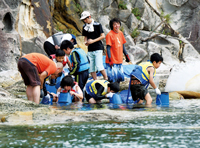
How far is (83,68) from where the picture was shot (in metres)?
6.44

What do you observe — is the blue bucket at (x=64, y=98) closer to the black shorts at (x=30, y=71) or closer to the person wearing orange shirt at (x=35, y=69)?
the person wearing orange shirt at (x=35, y=69)

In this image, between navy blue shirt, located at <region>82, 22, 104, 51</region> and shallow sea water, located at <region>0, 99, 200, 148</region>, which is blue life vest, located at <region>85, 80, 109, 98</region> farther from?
shallow sea water, located at <region>0, 99, 200, 148</region>

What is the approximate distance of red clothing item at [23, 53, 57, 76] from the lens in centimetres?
505

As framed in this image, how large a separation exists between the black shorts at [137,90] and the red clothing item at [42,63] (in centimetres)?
141

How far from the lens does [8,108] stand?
3965mm

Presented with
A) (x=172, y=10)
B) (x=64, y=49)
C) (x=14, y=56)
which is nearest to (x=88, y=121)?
(x=64, y=49)

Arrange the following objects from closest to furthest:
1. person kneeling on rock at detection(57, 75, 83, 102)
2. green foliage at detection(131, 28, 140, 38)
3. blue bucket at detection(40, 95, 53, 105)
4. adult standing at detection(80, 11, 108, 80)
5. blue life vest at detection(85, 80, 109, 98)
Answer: blue bucket at detection(40, 95, 53, 105)
person kneeling on rock at detection(57, 75, 83, 102)
blue life vest at detection(85, 80, 109, 98)
adult standing at detection(80, 11, 108, 80)
green foliage at detection(131, 28, 140, 38)

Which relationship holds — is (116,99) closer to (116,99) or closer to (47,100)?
(116,99)

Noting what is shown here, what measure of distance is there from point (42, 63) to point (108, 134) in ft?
8.19

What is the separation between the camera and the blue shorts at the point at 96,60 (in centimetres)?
712

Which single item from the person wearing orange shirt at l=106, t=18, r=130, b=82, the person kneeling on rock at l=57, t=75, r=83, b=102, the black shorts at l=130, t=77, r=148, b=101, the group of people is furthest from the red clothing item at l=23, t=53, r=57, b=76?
the person wearing orange shirt at l=106, t=18, r=130, b=82

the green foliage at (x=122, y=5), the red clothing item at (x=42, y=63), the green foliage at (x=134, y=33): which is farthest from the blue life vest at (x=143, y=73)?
the green foliage at (x=122, y=5)

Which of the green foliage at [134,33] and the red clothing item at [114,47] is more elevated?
the green foliage at [134,33]

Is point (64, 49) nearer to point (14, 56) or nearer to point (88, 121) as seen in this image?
point (88, 121)
